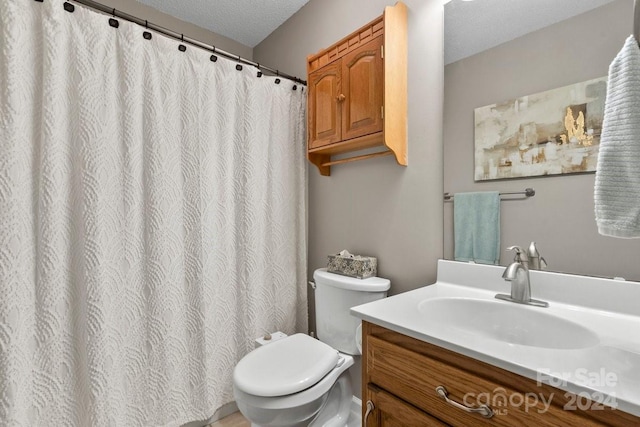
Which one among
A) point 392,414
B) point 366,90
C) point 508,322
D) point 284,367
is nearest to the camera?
point 392,414

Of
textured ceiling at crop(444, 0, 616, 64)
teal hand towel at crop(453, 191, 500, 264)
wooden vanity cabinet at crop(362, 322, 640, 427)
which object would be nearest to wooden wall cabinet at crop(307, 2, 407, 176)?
textured ceiling at crop(444, 0, 616, 64)

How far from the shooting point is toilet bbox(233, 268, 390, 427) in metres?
1.11

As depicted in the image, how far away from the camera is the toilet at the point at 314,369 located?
3.64 feet

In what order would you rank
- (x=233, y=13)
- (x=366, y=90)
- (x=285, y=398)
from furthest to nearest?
(x=233, y=13), (x=366, y=90), (x=285, y=398)

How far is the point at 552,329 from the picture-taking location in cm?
87

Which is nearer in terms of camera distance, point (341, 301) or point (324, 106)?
point (341, 301)

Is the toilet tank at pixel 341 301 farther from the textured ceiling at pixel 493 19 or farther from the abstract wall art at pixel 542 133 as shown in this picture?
the textured ceiling at pixel 493 19

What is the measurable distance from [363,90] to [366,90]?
0.06ft

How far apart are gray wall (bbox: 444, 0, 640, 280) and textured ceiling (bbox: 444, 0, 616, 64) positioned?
3 cm

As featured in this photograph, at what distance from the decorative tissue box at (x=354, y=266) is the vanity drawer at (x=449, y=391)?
560 mm

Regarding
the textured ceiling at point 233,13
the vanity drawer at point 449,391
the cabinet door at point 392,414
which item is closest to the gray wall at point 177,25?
the textured ceiling at point 233,13

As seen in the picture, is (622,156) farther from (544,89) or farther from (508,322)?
(508,322)

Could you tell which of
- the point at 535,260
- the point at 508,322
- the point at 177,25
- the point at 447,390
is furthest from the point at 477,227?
the point at 177,25

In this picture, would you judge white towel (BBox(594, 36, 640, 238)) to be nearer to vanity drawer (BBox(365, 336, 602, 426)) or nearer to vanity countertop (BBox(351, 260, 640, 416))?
vanity countertop (BBox(351, 260, 640, 416))
